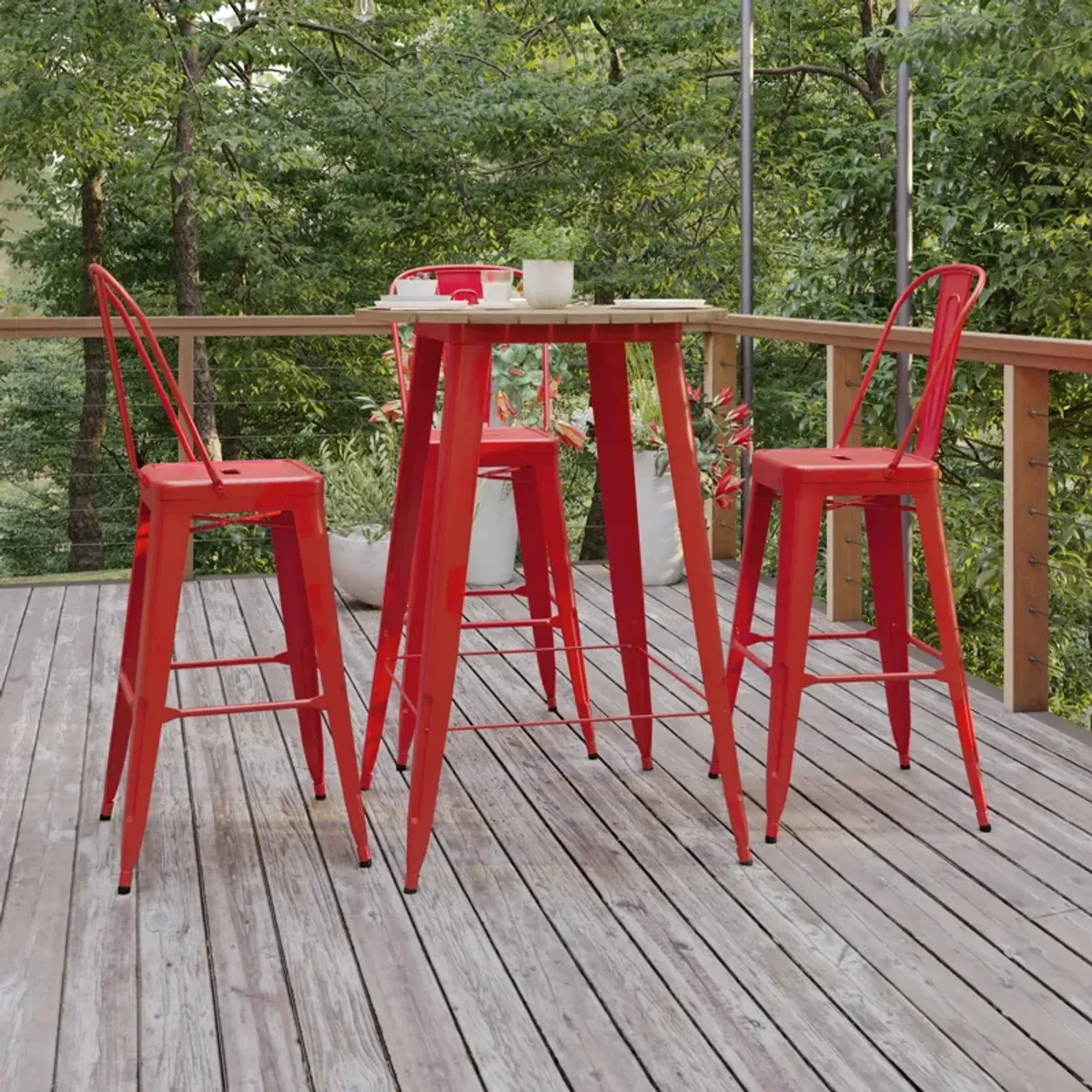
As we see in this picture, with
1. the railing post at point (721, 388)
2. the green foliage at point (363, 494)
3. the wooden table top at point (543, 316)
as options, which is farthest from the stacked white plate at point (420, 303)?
the railing post at point (721, 388)

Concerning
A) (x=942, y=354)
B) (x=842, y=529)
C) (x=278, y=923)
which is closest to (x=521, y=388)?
(x=842, y=529)

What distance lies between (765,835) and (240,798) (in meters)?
1.08

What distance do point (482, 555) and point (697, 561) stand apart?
2699mm

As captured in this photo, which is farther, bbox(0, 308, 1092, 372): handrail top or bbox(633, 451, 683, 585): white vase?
bbox(633, 451, 683, 585): white vase

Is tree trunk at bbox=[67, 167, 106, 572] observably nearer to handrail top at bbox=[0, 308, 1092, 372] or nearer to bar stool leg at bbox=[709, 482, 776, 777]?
handrail top at bbox=[0, 308, 1092, 372]

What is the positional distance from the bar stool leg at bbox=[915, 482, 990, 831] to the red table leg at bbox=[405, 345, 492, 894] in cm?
92

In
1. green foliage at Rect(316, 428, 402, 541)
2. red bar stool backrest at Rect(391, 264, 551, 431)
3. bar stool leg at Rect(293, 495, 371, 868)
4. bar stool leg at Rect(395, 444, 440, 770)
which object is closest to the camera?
bar stool leg at Rect(293, 495, 371, 868)

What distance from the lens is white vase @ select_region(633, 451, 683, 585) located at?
5434mm

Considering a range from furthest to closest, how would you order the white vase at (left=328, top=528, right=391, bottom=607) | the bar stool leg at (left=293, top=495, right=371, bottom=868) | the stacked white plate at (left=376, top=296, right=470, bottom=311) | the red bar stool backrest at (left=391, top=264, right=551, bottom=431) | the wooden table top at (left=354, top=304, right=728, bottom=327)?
the white vase at (left=328, top=528, right=391, bottom=607)
the red bar stool backrest at (left=391, top=264, right=551, bottom=431)
the stacked white plate at (left=376, top=296, right=470, bottom=311)
the bar stool leg at (left=293, top=495, right=371, bottom=868)
the wooden table top at (left=354, top=304, right=728, bottom=327)

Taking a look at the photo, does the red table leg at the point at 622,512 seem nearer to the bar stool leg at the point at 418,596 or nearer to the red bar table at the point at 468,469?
the red bar table at the point at 468,469

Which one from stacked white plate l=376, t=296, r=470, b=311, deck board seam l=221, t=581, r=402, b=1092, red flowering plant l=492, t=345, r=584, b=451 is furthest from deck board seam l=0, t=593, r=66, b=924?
red flowering plant l=492, t=345, r=584, b=451

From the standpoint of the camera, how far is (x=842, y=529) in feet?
15.8

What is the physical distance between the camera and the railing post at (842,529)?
4.69 meters

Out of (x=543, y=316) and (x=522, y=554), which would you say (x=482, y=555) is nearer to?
(x=522, y=554)
